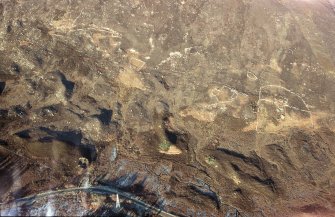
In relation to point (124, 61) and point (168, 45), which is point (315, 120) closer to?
point (168, 45)

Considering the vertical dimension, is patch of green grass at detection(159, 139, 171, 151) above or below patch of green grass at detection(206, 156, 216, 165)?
below

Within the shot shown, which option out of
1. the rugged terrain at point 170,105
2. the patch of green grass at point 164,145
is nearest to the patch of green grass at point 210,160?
the rugged terrain at point 170,105

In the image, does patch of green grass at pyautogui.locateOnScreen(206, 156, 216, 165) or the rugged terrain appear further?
patch of green grass at pyautogui.locateOnScreen(206, 156, 216, 165)

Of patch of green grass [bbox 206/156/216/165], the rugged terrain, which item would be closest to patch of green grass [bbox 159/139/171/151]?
the rugged terrain

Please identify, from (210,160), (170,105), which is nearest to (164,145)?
(210,160)

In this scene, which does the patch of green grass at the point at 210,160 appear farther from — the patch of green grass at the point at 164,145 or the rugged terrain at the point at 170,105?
the patch of green grass at the point at 164,145

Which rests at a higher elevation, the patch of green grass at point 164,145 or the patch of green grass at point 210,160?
the patch of green grass at point 210,160

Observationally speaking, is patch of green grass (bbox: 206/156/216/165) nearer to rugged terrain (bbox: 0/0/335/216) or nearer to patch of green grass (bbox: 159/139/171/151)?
rugged terrain (bbox: 0/0/335/216)
